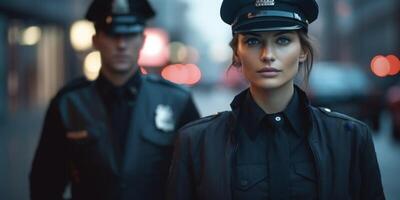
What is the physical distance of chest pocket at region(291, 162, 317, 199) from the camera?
8.30ft

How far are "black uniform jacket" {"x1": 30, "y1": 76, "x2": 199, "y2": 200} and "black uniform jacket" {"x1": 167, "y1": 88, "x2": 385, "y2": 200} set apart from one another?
87cm

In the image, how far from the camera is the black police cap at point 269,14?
2.61 metres

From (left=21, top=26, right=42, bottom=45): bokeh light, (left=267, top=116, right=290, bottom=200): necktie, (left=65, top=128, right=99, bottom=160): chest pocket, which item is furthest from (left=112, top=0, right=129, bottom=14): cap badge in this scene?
(left=21, top=26, right=42, bottom=45): bokeh light

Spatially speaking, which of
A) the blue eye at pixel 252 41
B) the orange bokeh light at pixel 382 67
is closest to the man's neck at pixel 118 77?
the blue eye at pixel 252 41

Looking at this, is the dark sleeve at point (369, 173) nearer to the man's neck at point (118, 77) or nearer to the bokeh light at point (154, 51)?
the man's neck at point (118, 77)

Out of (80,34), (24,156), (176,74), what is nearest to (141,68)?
(24,156)

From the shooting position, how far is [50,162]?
12.5 feet

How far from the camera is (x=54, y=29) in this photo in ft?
93.4

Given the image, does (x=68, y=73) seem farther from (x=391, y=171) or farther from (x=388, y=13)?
(x=391, y=171)

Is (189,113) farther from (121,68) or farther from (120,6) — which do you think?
(120,6)

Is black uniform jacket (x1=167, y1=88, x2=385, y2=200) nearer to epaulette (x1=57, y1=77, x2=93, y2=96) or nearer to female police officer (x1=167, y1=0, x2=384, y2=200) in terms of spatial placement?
female police officer (x1=167, y1=0, x2=384, y2=200)

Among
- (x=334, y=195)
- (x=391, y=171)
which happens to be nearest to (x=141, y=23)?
(x=334, y=195)

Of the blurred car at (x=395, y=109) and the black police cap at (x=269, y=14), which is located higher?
the black police cap at (x=269, y=14)

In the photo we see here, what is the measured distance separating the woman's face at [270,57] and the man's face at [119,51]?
124 cm
